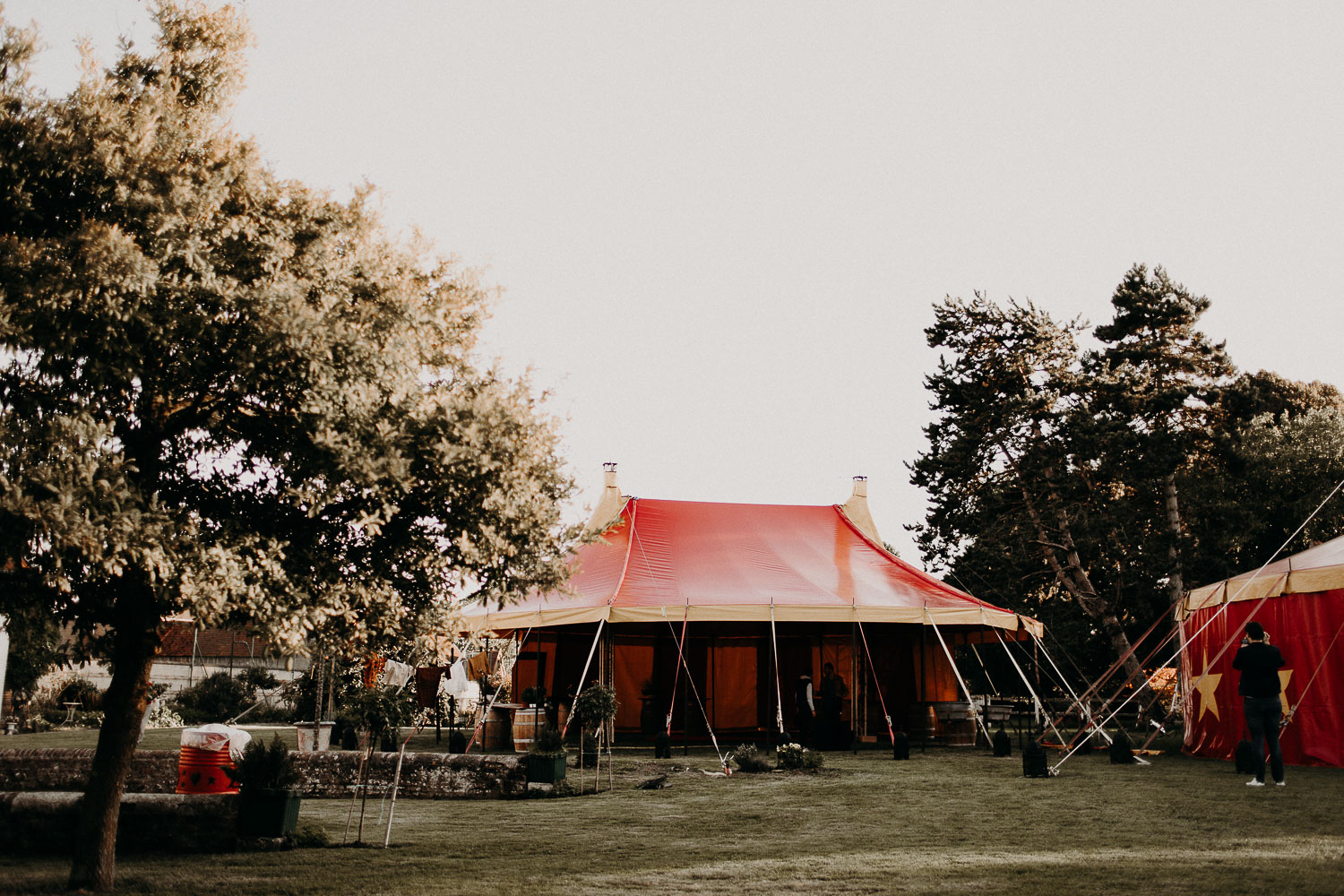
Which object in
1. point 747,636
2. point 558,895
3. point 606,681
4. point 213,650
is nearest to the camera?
point 558,895

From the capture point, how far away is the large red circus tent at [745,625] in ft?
49.0

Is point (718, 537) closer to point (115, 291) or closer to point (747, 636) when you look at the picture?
point (747, 636)

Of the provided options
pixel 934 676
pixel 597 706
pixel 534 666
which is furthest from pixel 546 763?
pixel 934 676

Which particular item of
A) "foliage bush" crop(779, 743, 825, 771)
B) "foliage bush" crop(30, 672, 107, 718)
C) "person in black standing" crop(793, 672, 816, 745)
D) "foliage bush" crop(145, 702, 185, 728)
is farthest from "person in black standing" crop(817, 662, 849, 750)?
"foliage bush" crop(30, 672, 107, 718)

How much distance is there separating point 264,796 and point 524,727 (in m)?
8.21

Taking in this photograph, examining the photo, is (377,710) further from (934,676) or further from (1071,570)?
(1071,570)

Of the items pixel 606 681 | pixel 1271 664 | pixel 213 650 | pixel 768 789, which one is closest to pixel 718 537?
pixel 606 681

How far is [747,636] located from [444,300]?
1202 cm

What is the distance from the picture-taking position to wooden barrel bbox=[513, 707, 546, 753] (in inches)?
573

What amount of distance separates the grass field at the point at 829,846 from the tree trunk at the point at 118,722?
12.9 inches

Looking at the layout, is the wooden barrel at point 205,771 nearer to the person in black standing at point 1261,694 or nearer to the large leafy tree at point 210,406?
the large leafy tree at point 210,406

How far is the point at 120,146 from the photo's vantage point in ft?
17.1

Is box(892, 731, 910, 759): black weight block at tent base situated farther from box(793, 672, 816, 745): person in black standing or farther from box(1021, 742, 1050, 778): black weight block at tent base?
box(1021, 742, 1050, 778): black weight block at tent base

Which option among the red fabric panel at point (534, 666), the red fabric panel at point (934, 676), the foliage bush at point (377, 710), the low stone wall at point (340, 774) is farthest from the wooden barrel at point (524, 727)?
the foliage bush at point (377, 710)
